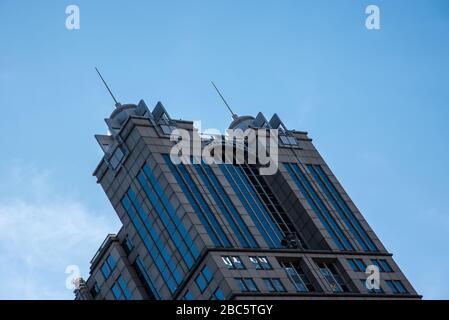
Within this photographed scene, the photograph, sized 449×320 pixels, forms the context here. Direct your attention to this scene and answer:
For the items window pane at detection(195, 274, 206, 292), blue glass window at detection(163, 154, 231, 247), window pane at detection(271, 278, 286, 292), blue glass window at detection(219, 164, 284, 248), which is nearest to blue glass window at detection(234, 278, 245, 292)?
window pane at detection(271, 278, 286, 292)

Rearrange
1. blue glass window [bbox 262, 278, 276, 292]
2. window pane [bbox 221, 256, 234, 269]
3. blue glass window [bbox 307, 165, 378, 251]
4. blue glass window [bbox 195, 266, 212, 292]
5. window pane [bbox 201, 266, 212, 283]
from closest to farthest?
1. blue glass window [bbox 262, 278, 276, 292]
2. window pane [bbox 221, 256, 234, 269]
3. window pane [bbox 201, 266, 212, 283]
4. blue glass window [bbox 195, 266, 212, 292]
5. blue glass window [bbox 307, 165, 378, 251]

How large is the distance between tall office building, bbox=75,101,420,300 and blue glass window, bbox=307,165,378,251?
169 mm

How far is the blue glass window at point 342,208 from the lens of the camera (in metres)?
112

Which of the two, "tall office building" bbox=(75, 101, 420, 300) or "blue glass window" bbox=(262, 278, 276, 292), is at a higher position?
"tall office building" bbox=(75, 101, 420, 300)

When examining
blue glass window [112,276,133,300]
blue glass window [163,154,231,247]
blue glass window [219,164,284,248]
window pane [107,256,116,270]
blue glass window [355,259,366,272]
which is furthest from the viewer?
window pane [107,256,116,270]

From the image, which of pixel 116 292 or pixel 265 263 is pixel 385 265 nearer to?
pixel 265 263

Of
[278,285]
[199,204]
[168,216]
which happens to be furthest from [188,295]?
[199,204]

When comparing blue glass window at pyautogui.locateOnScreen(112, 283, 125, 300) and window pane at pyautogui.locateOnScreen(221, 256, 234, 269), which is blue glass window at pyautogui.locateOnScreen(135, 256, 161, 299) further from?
window pane at pyautogui.locateOnScreen(221, 256, 234, 269)

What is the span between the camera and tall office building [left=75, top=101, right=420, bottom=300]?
320 feet

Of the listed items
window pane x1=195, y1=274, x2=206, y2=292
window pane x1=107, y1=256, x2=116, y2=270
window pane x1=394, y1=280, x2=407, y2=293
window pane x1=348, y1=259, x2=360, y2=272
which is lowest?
window pane x1=394, y1=280, x2=407, y2=293

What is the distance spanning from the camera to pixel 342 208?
11525cm

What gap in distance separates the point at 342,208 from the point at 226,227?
64.4ft
